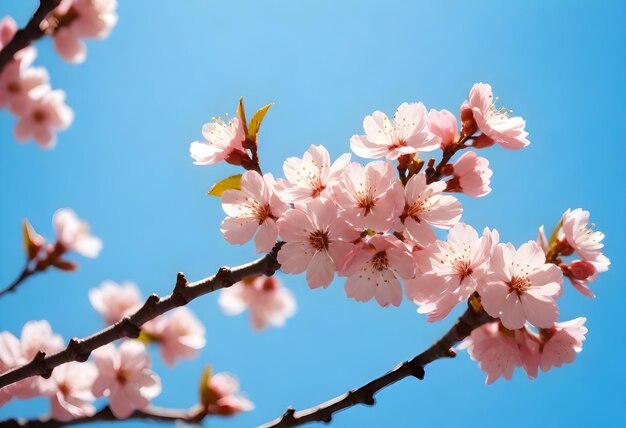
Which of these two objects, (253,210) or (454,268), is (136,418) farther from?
(454,268)

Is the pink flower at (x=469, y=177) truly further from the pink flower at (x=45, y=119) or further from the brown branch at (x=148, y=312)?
the pink flower at (x=45, y=119)

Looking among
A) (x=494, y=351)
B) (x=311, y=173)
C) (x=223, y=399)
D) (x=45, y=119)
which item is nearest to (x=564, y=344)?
(x=494, y=351)

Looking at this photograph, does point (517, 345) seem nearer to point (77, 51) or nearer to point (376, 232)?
point (376, 232)

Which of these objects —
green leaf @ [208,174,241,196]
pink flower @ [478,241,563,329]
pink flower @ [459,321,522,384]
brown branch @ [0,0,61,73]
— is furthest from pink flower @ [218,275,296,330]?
pink flower @ [478,241,563,329]

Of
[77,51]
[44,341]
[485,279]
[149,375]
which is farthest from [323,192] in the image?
[77,51]

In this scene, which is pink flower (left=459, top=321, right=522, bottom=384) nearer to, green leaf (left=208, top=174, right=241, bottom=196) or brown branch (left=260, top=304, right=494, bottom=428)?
brown branch (left=260, top=304, right=494, bottom=428)
